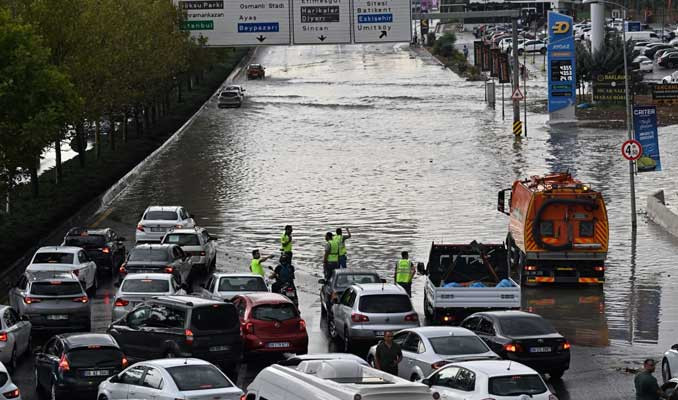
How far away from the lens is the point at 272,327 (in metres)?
26.8

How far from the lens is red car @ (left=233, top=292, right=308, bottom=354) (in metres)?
26.6

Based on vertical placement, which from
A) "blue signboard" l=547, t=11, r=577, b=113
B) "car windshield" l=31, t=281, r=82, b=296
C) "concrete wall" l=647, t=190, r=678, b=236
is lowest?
"concrete wall" l=647, t=190, r=678, b=236

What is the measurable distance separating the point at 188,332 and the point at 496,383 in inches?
275

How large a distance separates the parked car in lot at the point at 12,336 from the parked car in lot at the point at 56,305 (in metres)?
1.73

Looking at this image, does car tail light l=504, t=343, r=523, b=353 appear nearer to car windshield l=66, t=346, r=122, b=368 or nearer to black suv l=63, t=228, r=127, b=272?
car windshield l=66, t=346, r=122, b=368

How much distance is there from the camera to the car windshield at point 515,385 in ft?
65.6

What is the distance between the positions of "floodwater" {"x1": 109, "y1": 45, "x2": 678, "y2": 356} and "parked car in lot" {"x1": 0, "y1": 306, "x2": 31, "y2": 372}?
38.5 ft

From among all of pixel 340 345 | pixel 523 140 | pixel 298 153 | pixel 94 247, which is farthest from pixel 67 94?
pixel 523 140

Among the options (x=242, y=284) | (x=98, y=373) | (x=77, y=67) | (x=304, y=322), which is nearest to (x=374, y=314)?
(x=304, y=322)

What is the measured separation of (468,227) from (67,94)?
45.5 feet

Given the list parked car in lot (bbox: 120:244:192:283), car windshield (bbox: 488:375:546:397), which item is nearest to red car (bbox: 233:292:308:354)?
car windshield (bbox: 488:375:546:397)

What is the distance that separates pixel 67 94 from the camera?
4359 centimetres

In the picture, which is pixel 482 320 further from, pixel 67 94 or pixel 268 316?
pixel 67 94

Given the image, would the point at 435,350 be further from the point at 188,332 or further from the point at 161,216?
the point at 161,216
